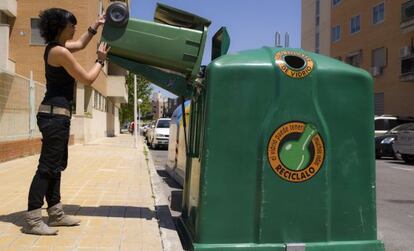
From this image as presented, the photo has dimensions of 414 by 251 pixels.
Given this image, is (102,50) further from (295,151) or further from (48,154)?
(295,151)

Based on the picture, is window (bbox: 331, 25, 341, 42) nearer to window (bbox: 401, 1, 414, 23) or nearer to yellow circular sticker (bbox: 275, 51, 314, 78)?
window (bbox: 401, 1, 414, 23)

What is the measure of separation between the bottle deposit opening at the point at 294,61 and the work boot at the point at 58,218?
8.57ft

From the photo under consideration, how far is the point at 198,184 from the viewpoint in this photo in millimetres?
4570

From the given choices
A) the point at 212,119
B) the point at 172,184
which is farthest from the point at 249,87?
the point at 172,184

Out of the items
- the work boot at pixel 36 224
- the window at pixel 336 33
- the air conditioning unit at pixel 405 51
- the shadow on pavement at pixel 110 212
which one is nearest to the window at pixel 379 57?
the air conditioning unit at pixel 405 51

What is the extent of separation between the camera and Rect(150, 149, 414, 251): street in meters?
6.32

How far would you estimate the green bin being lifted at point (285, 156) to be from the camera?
4355 millimetres

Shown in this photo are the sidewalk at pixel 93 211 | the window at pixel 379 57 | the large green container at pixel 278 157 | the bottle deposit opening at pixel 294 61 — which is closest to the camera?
the large green container at pixel 278 157

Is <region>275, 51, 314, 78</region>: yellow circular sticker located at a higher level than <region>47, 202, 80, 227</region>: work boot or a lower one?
higher

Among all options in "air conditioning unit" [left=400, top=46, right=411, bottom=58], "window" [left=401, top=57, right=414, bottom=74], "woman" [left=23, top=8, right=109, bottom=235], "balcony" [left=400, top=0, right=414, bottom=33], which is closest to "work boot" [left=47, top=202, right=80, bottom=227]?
"woman" [left=23, top=8, right=109, bottom=235]

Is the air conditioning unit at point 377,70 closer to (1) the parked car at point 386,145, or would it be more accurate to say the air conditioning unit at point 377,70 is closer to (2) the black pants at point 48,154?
(1) the parked car at point 386,145

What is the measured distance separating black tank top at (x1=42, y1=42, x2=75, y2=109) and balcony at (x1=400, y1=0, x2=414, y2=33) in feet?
101

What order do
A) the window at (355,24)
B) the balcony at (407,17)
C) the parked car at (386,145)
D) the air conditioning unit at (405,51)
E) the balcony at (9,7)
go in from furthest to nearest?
1. the window at (355,24)
2. the air conditioning unit at (405,51)
3. the balcony at (407,17)
4. the balcony at (9,7)
5. the parked car at (386,145)

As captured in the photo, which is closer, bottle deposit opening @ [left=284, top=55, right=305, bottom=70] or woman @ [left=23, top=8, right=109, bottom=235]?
bottle deposit opening @ [left=284, top=55, right=305, bottom=70]
